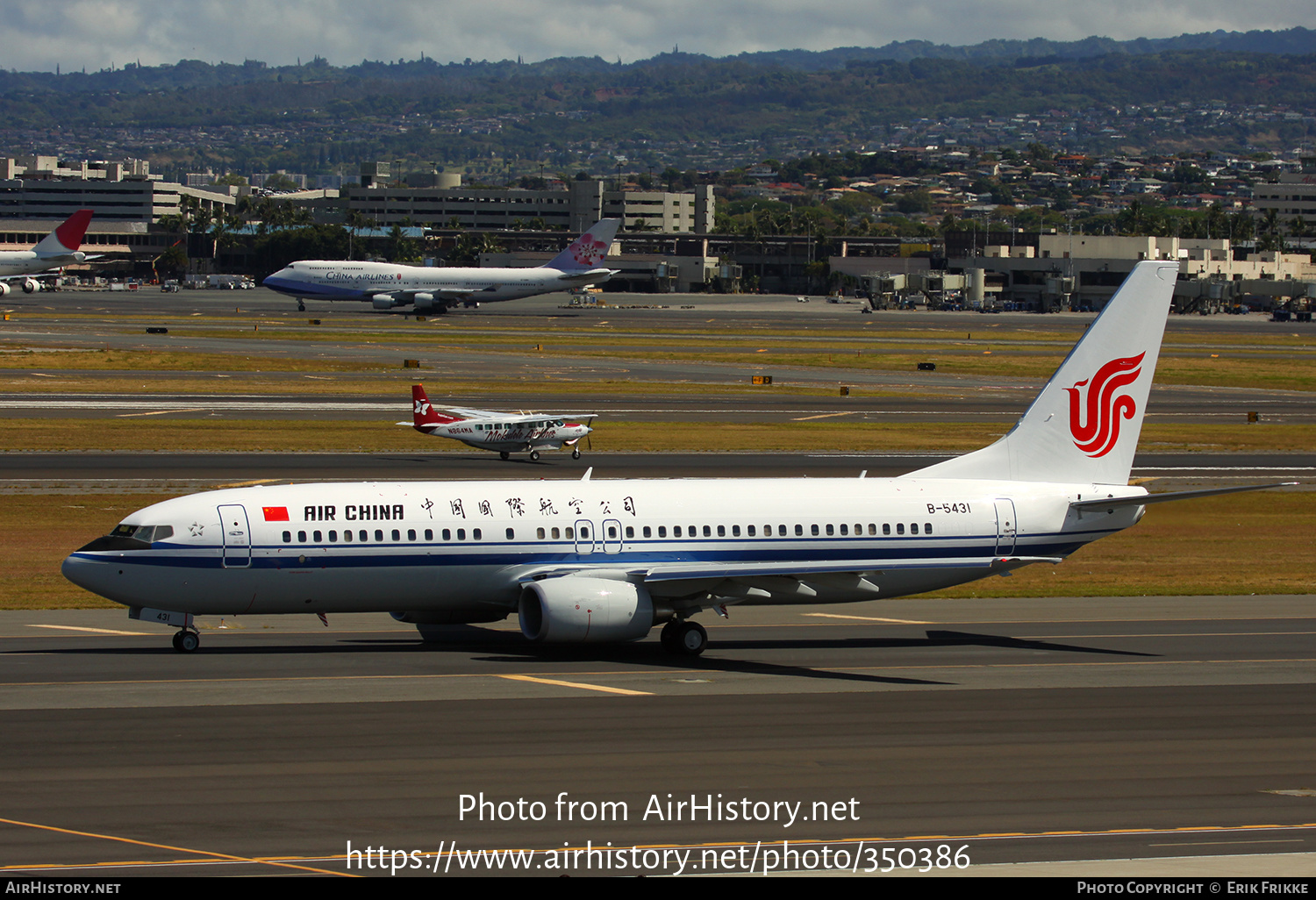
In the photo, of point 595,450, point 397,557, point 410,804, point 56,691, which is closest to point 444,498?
point 397,557

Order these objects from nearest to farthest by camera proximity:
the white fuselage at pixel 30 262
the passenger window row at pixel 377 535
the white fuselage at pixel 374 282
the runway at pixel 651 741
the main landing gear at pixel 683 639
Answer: the runway at pixel 651 741 → the passenger window row at pixel 377 535 → the main landing gear at pixel 683 639 → the white fuselage at pixel 374 282 → the white fuselage at pixel 30 262

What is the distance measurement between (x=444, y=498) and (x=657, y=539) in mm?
5218

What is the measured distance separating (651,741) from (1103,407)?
746 inches

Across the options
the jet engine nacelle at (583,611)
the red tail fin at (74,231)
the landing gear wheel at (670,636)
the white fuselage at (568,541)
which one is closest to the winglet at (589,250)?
the red tail fin at (74,231)

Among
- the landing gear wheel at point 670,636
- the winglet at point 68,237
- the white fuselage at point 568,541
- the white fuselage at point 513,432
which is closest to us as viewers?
the white fuselage at point 568,541

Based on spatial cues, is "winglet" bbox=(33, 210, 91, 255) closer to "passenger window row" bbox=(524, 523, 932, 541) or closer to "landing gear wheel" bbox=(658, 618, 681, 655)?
"passenger window row" bbox=(524, 523, 932, 541)

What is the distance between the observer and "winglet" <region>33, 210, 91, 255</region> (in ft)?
604

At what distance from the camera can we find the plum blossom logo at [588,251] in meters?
192

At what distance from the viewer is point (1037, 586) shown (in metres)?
45.6

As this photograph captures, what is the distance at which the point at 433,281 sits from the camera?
189 meters

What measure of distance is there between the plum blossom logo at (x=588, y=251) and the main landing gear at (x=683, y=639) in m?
160

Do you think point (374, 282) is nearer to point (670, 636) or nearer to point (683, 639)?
point (670, 636)

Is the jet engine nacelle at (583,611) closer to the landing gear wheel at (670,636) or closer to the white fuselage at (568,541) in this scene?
the white fuselage at (568,541)

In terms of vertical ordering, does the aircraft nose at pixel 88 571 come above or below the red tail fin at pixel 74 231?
below
